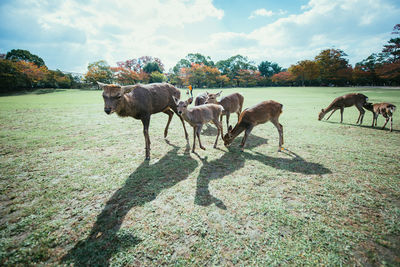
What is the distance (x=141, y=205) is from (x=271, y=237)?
2339 millimetres

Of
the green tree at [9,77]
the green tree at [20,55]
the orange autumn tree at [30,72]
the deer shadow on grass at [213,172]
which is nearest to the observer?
the deer shadow on grass at [213,172]

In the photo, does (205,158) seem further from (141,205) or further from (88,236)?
(88,236)

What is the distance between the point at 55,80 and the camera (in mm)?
47594

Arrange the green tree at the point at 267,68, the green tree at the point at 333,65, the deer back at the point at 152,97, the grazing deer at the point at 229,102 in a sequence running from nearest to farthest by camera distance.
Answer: the deer back at the point at 152,97, the grazing deer at the point at 229,102, the green tree at the point at 333,65, the green tree at the point at 267,68

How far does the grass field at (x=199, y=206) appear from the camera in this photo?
7.11ft

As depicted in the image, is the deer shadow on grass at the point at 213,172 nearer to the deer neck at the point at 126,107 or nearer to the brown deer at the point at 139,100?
the brown deer at the point at 139,100

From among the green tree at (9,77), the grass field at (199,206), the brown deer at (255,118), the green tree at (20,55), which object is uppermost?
the green tree at (20,55)

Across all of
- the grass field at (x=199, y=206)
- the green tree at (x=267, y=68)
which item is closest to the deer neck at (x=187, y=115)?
the grass field at (x=199, y=206)

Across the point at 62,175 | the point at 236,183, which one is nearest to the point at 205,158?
the point at 236,183

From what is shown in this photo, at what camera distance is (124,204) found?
306 cm

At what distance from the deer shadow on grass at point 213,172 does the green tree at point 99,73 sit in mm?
61388

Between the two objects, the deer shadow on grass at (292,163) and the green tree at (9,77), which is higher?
the green tree at (9,77)

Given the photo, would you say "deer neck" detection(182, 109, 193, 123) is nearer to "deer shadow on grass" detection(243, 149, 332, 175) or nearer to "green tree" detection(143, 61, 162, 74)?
"deer shadow on grass" detection(243, 149, 332, 175)

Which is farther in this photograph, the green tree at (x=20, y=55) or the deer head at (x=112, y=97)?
the green tree at (x=20, y=55)
